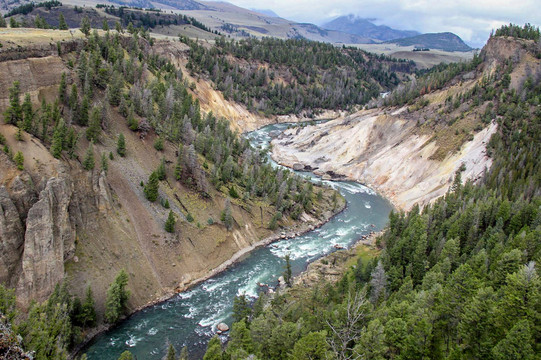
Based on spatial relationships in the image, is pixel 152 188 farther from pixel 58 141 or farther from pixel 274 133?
pixel 274 133

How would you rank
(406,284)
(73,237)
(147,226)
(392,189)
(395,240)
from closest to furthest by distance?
(406,284)
(73,237)
(147,226)
(395,240)
(392,189)

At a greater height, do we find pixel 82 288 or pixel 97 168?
pixel 97 168

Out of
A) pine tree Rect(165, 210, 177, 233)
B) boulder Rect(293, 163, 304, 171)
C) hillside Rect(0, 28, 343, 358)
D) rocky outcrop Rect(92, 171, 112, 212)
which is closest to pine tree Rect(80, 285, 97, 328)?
hillside Rect(0, 28, 343, 358)

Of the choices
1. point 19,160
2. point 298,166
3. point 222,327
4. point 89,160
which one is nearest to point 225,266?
point 222,327

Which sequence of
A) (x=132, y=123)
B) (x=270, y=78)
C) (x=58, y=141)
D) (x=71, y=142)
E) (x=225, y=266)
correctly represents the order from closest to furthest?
1. (x=58, y=141)
2. (x=71, y=142)
3. (x=225, y=266)
4. (x=132, y=123)
5. (x=270, y=78)

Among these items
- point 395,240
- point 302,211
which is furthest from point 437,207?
point 302,211

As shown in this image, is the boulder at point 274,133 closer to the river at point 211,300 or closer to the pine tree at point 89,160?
the river at point 211,300

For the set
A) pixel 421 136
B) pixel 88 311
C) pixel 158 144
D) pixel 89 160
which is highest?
pixel 89 160

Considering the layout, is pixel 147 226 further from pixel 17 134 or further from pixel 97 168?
pixel 17 134
